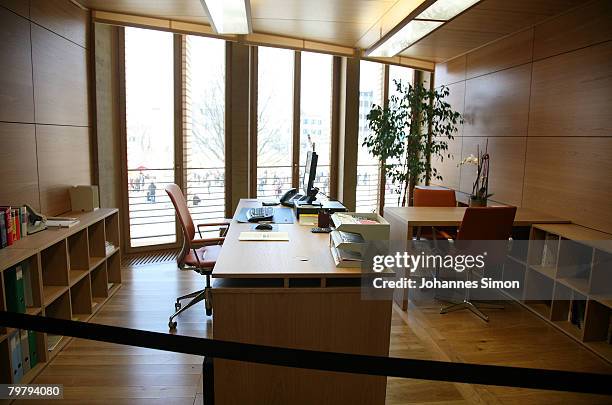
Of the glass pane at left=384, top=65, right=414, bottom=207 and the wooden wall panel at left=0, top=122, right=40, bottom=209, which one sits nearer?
the wooden wall panel at left=0, top=122, right=40, bottom=209

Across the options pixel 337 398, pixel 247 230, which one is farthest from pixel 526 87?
pixel 337 398

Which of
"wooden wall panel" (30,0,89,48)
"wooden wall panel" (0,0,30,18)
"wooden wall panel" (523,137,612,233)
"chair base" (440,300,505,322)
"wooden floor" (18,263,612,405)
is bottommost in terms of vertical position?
"wooden floor" (18,263,612,405)

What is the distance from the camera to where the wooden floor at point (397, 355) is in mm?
2807

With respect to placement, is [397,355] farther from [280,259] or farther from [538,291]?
[538,291]

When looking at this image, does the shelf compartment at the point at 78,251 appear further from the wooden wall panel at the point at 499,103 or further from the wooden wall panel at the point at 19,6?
the wooden wall panel at the point at 499,103

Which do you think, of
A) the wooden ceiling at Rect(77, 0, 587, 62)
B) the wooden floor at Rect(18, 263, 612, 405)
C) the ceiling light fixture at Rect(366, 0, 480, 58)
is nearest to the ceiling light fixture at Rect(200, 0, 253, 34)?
the wooden ceiling at Rect(77, 0, 587, 62)

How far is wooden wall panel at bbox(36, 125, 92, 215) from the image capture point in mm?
3744

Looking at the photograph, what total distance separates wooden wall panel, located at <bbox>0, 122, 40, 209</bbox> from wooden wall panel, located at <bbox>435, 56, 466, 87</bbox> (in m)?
5.00

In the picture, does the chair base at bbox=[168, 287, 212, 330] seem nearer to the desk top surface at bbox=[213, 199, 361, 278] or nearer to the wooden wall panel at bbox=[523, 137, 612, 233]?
the desk top surface at bbox=[213, 199, 361, 278]

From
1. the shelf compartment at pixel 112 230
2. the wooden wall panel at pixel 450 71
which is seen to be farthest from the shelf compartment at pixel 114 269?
the wooden wall panel at pixel 450 71

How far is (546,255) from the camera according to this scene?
160 inches

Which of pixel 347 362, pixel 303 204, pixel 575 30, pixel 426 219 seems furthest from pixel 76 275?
pixel 575 30

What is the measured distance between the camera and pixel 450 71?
20.6ft

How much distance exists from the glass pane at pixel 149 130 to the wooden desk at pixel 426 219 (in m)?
3.02
